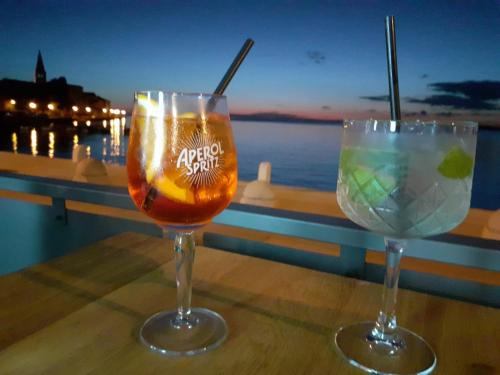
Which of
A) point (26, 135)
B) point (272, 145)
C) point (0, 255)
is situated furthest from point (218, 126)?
point (26, 135)

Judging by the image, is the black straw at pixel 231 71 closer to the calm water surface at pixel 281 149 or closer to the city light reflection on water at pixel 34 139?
the calm water surface at pixel 281 149

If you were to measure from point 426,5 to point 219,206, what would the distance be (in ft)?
29.7

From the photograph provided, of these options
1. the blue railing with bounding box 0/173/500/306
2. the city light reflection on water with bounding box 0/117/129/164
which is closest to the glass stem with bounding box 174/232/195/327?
the blue railing with bounding box 0/173/500/306

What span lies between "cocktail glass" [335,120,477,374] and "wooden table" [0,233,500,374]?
0.12ft

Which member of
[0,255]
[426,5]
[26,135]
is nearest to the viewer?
[0,255]

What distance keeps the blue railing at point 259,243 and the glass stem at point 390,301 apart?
228 millimetres

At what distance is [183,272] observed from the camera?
0.54 meters

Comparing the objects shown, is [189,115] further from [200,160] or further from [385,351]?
[385,351]

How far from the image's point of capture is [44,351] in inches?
17.6

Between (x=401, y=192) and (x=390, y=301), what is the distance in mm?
151

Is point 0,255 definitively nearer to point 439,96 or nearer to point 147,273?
point 147,273

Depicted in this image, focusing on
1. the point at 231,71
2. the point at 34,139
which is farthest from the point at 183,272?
the point at 34,139

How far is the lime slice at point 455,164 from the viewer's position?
48cm

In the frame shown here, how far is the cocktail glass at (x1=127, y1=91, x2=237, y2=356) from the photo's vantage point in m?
0.48
